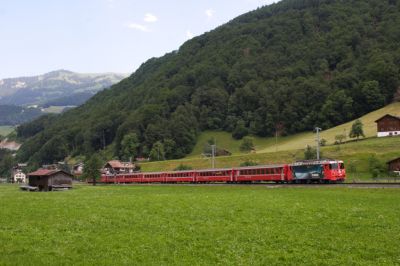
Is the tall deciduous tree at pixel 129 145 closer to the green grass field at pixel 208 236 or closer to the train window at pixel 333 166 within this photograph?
the train window at pixel 333 166

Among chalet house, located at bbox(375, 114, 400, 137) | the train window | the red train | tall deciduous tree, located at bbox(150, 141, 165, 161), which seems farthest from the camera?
tall deciduous tree, located at bbox(150, 141, 165, 161)

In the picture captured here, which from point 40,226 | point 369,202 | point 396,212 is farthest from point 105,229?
point 369,202

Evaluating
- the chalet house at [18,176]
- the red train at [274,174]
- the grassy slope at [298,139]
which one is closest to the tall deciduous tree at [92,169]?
the red train at [274,174]

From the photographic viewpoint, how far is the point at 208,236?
21578mm

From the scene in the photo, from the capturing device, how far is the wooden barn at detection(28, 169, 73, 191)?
80188mm

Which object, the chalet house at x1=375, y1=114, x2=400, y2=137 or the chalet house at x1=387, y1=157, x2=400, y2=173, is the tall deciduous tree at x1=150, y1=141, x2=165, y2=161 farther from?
the chalet house at x1=387, y1=157, x2=400, y2=173

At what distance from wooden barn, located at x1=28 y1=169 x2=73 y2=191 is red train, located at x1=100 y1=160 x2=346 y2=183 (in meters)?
20.8

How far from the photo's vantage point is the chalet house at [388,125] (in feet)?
383

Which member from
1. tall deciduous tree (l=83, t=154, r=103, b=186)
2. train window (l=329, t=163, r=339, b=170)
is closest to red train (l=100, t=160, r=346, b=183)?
train window (l=329, t=163, r=339, b=170)

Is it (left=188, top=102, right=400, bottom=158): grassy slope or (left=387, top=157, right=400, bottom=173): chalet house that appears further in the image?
(left=188, top=102, right=400, bottom=158): grassy slope

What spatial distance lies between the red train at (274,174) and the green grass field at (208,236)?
97.2 ft

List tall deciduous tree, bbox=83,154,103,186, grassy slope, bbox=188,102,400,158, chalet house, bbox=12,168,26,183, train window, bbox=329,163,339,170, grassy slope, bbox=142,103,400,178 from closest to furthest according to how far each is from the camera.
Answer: train window, bbox=329,163,339,170, grassy slope, bbox=142,103,400,178, tall deciduous tree, bbox=83,154,103,186, grassy slope, bbox=188,102,400,158, chalet house, bbox=12,168,26,183

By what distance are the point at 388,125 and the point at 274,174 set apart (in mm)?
61741

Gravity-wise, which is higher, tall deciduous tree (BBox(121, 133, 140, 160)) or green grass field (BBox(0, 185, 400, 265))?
tall deciduous tree (BBox(121, 133, 140, 160))
